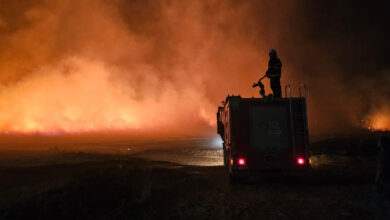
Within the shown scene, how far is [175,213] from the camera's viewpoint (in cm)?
680

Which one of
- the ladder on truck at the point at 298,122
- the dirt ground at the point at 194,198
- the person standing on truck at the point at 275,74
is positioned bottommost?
the dirt ground at the point at 194,198

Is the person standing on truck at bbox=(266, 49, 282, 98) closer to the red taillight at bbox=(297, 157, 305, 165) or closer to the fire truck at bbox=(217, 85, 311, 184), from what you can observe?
the fire truck at bbox=(217, 85, 311, 184)

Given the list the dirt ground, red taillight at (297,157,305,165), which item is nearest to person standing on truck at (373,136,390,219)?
the dirt ground

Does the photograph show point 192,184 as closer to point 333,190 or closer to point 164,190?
point 164,190

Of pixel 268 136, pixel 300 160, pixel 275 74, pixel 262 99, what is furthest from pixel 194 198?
pixel 275 74

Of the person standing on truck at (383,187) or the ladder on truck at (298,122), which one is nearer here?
the person standing on truck at (383,187)

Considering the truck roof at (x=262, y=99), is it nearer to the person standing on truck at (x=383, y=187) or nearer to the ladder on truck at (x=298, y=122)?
the ladder on truck at (x=298, y=122)

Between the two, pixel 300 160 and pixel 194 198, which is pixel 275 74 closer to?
pixel 300 160

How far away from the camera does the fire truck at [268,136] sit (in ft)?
29.8

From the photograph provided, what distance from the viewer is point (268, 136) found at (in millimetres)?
9297

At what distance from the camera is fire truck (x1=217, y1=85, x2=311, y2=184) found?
9078 mm

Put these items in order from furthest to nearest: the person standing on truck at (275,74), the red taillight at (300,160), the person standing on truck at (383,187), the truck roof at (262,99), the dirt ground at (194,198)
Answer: the person standing on truck at (275,74) < the truck roof at (262,99) < the red taillight at (300,160) < the dirt ground at (194,198) < the person standing on truck at (383,187)

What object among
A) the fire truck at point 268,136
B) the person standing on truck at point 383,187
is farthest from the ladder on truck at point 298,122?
the person standing on truck at point 383,187

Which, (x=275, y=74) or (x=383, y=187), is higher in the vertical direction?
(x=275, y=74)
